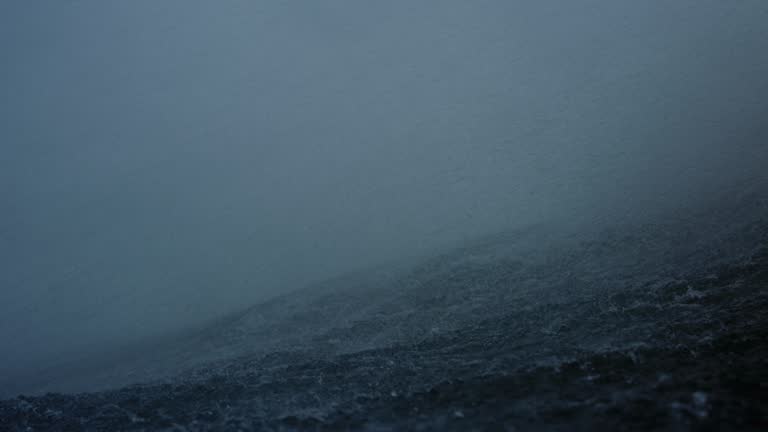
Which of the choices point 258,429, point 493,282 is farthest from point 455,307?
point 258,429

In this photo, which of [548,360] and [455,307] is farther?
[455,307]

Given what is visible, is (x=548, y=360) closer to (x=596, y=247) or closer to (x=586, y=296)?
(x=586, y=296)

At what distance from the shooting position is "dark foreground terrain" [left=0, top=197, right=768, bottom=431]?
1250 millimetres

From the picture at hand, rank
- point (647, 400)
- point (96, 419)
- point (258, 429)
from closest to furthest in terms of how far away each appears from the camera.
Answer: point (647, 400) < point (258, 429) < point (96, 419)

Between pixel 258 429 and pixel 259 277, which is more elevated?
pixel 259 277

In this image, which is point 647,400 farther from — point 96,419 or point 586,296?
point 96,419

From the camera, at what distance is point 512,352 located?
5.65 ft

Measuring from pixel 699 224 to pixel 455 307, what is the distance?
1342 mm

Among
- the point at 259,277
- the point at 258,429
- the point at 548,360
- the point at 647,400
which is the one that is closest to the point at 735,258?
the point at 548,360

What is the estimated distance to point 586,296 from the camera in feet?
6.83

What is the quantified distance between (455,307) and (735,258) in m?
1.16

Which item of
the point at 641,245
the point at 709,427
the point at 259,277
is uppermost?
the point at 259,277

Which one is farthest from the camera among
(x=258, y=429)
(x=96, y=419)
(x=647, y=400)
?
(x=96, y=419)

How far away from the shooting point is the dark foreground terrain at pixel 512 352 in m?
1.25
